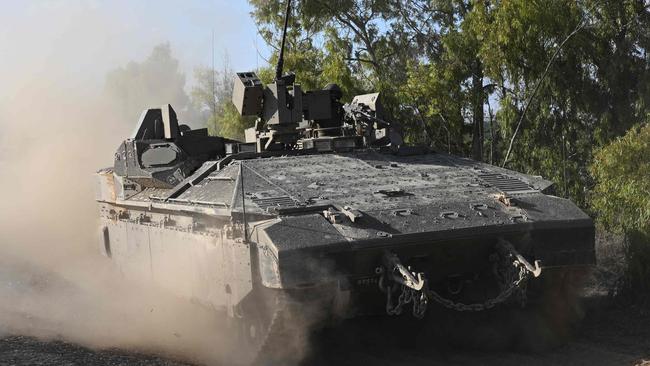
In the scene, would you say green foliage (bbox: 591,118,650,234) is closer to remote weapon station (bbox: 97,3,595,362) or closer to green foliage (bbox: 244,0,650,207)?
remote weapon station (bbox: 97,3,595,362)

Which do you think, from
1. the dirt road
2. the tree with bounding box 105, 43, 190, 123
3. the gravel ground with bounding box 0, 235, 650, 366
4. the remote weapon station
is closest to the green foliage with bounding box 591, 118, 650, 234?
the gravel ground with bounding box 0, 235, 650, 366

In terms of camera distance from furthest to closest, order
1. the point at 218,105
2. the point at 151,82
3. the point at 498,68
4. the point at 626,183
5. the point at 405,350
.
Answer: the point at 151,82 < the point at 218,105 < the point at 498,68 < the point at 626,183 < the point at 405,350

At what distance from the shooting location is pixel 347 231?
7652 millimetres

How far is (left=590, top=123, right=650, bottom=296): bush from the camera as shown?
10023mm

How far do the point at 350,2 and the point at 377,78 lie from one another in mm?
1989

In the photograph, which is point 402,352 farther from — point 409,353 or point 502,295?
point 502,295

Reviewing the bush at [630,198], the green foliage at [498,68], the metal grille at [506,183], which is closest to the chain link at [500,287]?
the metal grille at [506,183]

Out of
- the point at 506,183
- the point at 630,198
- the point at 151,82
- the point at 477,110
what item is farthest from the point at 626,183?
the point at 151,82

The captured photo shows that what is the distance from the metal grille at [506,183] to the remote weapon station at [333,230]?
14mm

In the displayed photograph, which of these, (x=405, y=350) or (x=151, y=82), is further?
(x=151, y=82)

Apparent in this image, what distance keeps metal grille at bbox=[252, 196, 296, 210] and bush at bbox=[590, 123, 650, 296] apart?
413cm

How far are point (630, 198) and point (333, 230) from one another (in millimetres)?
4535

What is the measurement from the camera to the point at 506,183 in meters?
9.07

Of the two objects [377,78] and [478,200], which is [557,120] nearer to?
[377,78]
